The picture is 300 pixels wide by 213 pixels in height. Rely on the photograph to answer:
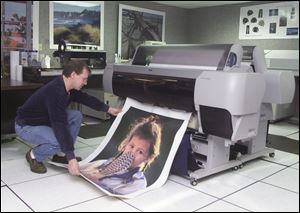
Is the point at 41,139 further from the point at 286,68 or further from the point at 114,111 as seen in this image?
the point at 286,68

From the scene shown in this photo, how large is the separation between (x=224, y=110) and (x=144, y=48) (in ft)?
4.30

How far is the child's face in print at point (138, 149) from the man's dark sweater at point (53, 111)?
1.63ft

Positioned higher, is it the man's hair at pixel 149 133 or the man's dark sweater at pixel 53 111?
the man's dark sweater at pixel 53 111

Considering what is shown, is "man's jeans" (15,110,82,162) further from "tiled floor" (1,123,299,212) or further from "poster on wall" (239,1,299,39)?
"poster on wall" (239,1,299,39)

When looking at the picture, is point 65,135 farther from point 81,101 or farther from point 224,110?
point 224,110

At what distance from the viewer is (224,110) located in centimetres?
216

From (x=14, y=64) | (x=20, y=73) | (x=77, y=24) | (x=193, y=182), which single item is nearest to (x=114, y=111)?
(x=193, y=182)

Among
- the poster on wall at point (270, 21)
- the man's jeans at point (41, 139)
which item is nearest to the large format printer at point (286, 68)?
the poster on wall at point (270, 21)

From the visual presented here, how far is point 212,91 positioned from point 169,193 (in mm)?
748

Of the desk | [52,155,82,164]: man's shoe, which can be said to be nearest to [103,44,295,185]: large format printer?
[52,155,82,164]: man's shoe

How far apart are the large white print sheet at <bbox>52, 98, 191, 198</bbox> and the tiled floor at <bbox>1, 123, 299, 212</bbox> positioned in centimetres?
8

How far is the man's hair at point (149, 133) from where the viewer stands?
2.48 metres

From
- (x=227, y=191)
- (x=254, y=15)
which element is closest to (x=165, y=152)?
(x=227, y=191)

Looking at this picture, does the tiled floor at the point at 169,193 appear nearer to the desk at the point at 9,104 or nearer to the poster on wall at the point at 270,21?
the desk at the point at 9,104
